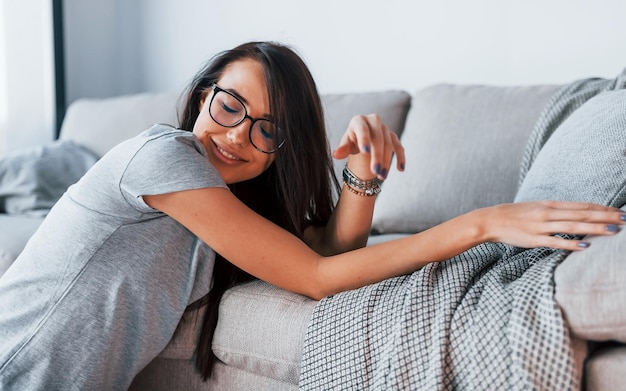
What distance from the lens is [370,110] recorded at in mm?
2367

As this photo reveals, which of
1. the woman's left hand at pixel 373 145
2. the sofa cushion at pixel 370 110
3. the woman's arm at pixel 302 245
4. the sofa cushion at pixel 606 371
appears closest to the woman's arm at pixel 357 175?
the woman's left hand at pixel 373 145

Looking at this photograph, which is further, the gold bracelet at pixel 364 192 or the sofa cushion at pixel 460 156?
the sofa cushion at pixel 460 156

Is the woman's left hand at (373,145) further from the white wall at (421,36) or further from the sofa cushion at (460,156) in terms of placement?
the white wall at (421,36)

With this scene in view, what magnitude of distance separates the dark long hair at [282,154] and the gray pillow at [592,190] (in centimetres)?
46

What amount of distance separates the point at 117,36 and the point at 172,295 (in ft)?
8.69

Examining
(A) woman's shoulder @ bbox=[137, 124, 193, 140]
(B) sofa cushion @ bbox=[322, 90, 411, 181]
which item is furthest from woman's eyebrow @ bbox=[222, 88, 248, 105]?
(B) sofa cushion @ bbox=[322, 90, 411, 181]

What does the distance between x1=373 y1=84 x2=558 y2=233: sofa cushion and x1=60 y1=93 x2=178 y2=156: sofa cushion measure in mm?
954

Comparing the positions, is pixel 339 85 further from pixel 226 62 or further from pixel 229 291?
pixel 229 291

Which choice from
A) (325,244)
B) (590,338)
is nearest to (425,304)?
(590,338)

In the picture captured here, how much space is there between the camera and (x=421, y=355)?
3.47 feet

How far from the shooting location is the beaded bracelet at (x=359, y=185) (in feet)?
4.92

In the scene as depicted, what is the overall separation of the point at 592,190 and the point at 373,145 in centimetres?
43

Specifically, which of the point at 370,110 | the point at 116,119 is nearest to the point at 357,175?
the point at 370,110

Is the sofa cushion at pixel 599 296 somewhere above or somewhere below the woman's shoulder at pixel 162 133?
below
